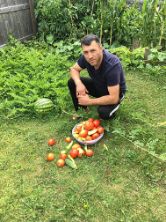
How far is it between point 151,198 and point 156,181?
30cm

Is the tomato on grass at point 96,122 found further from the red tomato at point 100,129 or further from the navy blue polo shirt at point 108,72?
the navy blue polo shirt at point 108,72

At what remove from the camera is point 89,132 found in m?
4.35

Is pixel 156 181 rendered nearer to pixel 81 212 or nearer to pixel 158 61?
pixel 81 212

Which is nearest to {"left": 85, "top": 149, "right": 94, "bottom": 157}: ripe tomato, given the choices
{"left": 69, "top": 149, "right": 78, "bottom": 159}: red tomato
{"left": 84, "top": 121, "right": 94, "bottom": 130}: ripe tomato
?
{"left": 69, "top": 149, "right": 78, "bottom": 159}: red tomato

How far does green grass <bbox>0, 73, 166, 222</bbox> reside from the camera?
333 cm

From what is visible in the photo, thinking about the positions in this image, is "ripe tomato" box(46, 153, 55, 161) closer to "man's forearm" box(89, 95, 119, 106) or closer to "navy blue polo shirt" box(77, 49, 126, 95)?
"man's forearm" box(89, 95, 119, 106)

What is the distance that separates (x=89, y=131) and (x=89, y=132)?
30mm

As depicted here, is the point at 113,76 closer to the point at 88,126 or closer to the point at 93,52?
the point at 93,52

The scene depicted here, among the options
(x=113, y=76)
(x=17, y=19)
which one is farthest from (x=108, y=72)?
(x=17, y=19)

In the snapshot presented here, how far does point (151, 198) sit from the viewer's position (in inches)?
138

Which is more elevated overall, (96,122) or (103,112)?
(103,112)

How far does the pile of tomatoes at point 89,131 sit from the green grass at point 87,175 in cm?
21

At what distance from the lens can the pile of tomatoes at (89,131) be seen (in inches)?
170

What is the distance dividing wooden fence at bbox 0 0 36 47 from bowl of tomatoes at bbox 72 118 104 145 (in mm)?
4578
